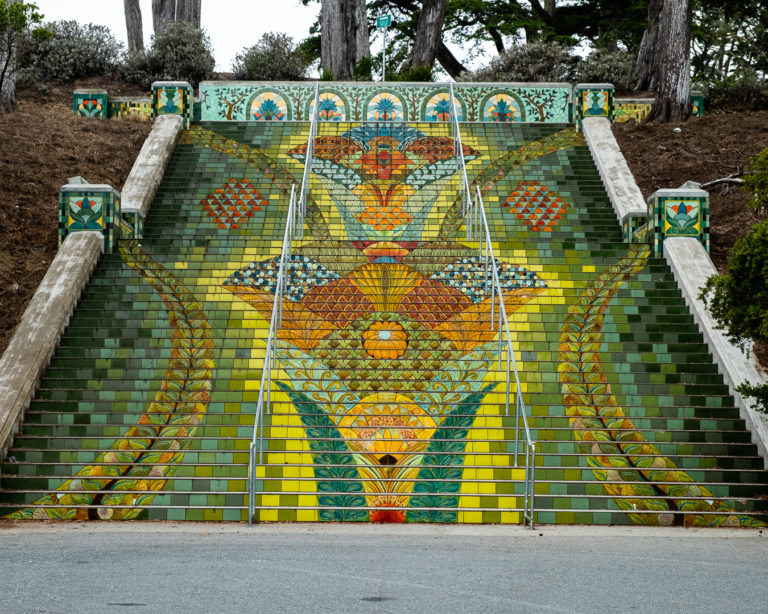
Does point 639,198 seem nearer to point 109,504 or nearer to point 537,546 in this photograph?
point 537,546

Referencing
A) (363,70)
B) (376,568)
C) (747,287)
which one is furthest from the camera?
(363,70)

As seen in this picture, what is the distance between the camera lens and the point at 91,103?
1952 cm

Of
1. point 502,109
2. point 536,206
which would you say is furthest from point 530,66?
point 536,206

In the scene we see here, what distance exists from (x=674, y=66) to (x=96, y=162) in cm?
1058

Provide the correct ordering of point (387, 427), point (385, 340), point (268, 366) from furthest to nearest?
1. point (385, 340)
2. point (268, 366)
3. point (387, 427)

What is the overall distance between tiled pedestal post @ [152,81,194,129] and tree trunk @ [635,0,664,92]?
29.8ft

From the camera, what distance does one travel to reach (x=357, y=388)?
1134 cm

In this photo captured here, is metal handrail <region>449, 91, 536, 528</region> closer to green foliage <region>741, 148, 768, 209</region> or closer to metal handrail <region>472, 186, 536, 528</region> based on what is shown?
metal handrail <region>472, 186, 536, 528</region>

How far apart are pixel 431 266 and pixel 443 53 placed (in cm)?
1843

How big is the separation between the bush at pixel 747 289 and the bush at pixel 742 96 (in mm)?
12471

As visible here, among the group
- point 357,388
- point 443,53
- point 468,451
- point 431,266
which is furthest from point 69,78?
point 468,451

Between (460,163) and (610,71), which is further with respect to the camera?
(610,71)

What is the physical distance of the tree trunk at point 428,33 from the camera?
2395 centimetres

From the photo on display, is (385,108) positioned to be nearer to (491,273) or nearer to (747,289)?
(491,273)
